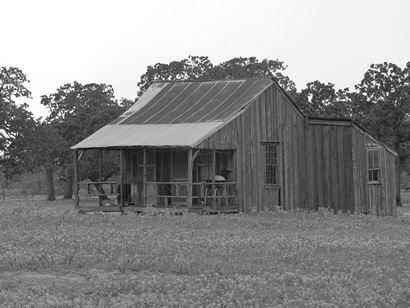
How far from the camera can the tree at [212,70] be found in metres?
87.2

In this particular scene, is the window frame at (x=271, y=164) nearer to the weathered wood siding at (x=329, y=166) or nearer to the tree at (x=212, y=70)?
the weathered wood siding at (x=329, y=166)

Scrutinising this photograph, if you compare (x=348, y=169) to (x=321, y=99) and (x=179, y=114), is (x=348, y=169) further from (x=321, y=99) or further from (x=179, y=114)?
(x=321, y=99)

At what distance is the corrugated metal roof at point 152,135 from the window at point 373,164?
9600mm

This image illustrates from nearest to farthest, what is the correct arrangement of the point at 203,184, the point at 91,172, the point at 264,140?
the point at 203,184 < the point at 264,140 < the point at 91,172

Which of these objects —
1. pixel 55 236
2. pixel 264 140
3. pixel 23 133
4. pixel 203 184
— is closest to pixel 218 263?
pixel 55 236

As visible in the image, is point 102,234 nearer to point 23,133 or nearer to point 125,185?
point 125,185

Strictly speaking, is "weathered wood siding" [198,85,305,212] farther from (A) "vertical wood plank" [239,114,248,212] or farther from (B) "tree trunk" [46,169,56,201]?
(B) "tree trunk" [46,169,56,201]

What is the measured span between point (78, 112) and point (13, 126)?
14.0 meters

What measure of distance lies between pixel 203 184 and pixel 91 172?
122 ft

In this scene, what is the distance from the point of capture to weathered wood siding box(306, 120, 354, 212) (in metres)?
40.4

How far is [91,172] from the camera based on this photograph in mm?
72188

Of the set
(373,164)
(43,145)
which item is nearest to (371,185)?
(373,164)

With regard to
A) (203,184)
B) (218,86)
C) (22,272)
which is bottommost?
(22,272)

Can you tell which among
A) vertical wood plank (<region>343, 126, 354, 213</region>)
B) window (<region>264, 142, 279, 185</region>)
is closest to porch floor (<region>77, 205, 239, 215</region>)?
window (<region>264, 142, 279, 185</region>)
